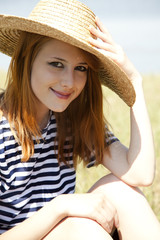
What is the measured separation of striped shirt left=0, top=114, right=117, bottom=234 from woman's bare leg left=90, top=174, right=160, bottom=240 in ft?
1.09

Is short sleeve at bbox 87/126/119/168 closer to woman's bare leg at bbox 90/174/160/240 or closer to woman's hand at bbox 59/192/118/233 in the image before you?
woman's bare leg at bbox 90/174/160/240

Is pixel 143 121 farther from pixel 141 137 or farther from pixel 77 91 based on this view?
pixel 77 91

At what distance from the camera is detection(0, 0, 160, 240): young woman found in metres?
1.98

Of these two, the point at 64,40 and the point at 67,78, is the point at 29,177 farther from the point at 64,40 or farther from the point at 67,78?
the point at 64,40

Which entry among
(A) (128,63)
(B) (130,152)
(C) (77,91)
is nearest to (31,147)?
(C) (77,91)

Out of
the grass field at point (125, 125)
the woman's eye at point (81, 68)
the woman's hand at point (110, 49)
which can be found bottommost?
the grass field at point (125, 125)

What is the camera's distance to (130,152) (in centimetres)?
238

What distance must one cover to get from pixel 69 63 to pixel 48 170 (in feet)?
2.36

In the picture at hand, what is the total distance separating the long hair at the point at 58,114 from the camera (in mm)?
2176

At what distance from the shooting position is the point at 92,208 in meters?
2.02

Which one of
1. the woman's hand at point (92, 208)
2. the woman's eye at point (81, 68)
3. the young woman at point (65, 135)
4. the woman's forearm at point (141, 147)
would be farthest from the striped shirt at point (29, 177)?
the woman's eye at point (81, 68)

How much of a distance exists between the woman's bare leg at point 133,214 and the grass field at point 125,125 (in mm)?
688

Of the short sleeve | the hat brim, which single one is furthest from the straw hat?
the short sleeve

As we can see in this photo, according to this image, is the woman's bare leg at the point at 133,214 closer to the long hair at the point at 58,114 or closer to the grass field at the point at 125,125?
the long hair at the point at 58,114
